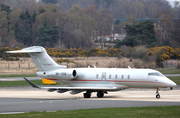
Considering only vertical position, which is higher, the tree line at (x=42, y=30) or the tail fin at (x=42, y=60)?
the tree line at (x=42, y=30)

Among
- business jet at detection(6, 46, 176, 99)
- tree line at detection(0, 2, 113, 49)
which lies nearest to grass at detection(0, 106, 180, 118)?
business jet at detection(6, 46, 176, 99)

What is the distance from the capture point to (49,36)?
104062 mm

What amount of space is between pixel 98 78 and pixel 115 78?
1.46 metres

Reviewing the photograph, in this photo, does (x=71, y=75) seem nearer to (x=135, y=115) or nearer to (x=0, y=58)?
(x=135, y=115)

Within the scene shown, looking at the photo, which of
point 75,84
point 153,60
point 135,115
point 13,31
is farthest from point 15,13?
point 135,115

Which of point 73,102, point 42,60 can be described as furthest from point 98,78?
point 42,60

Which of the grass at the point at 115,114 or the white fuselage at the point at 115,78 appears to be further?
the white fuselage at the point at 115,78

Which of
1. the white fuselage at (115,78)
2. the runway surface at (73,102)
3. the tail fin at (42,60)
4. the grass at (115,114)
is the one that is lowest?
the runway surface at (73,102)

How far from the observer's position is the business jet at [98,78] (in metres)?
25.2

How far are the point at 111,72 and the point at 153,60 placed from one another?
3422cm

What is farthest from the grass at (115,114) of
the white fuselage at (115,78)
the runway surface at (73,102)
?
the white fuselage at (115,78)

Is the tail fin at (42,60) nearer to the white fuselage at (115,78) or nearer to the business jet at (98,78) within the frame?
the business jet at (98,78)

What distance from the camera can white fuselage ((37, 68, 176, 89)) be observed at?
25.2 meters

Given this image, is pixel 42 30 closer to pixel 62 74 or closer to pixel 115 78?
pixel 62 74
